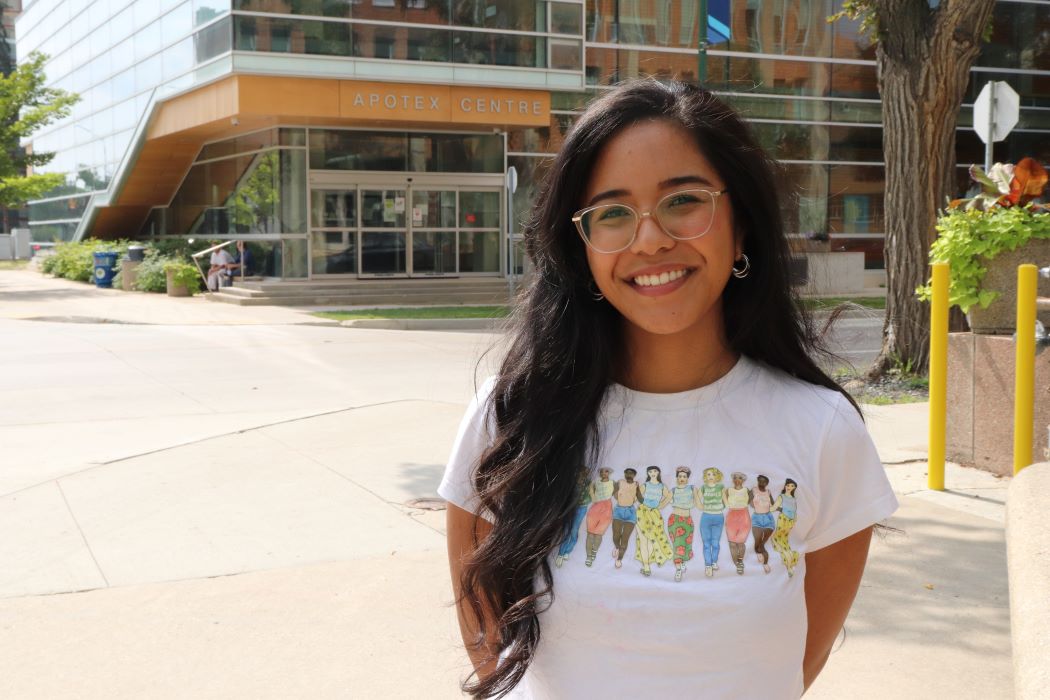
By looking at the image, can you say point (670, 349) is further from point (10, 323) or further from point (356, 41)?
point (356, 41)

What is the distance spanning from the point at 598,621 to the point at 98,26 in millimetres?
40064

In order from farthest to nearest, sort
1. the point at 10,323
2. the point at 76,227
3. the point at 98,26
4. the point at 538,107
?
1. the point at 76,227
2. the point at 98,26
3. the point at 538,107
4. the point at 10,323

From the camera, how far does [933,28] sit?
10875 mm

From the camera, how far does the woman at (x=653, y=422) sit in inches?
70.7

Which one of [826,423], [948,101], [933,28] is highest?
[933,28]

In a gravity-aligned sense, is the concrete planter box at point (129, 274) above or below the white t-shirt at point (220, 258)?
below

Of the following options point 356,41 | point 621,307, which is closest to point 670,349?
point 621,307

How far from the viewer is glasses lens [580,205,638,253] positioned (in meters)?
1.95

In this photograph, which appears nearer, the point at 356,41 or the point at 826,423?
the point at 826,423

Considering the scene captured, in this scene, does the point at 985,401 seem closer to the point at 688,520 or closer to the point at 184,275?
the point at 688,520

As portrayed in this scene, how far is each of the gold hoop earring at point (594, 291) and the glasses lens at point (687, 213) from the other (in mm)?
247

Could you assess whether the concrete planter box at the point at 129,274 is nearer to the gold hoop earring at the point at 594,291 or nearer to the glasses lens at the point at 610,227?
the gold hoop earring at the point at 594,291

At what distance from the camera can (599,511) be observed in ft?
6.12

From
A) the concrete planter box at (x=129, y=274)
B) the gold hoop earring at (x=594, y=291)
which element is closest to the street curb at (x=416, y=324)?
the concrete planter box at (x=129, y=274)
